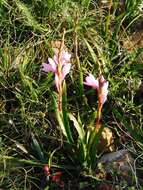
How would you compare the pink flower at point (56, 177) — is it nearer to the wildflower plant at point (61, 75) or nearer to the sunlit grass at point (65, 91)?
the sunlit grass at point (65, 91)

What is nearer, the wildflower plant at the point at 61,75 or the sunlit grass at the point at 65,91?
the wildflower plant at the point at 61,75

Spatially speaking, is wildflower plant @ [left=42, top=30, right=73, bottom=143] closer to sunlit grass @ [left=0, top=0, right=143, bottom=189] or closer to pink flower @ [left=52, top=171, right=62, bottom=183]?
sunlit grass @ [left=0, top=0, right=143, bottom=189]

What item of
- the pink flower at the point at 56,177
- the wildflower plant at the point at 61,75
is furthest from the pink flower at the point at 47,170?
the wildflower plant at the point at 61,75

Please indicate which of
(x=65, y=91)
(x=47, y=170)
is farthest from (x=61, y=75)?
(x=47, y=170)

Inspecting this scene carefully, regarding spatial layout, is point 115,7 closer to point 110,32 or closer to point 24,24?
point 110,32

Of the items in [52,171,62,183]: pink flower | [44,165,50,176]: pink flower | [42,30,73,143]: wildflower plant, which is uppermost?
[42,30,73,143]: wildflower plant

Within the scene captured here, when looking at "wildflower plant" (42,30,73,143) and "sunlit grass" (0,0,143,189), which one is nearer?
"wildflower plant" (42,30,73,143)

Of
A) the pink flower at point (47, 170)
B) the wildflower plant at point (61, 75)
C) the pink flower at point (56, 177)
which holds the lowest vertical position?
the pink flower at point (56, 177)

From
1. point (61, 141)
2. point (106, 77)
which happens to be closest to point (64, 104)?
point (61, 141)

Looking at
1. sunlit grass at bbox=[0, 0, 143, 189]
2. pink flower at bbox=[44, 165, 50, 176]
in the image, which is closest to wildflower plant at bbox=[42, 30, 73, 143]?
sunlit grass at bbox=[0, 0, 143, 189]

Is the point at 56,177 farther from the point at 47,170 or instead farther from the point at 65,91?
the point at 65,91

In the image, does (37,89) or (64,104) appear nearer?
(64,104)
